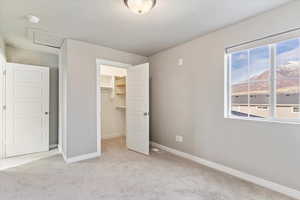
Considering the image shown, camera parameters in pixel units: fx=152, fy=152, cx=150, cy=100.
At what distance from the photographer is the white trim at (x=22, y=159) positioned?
271cm

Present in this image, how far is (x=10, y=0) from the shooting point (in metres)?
1.81

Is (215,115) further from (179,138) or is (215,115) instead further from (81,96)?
(81,96)

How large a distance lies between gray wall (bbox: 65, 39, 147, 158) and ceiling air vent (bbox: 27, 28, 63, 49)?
10.3 inches

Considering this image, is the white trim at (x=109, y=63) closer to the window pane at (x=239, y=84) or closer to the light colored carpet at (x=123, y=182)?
the light colored carpet at (x=123, y=182)

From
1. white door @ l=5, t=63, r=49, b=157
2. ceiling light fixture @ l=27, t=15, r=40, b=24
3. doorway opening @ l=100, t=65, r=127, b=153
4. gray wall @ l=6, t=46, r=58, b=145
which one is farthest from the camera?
doorway opening @ l=100, t=65, r=127, b=153

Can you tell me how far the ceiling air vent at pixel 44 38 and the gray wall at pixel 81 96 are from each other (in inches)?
10.3

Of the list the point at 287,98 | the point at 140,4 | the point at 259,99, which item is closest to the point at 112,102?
the point at 140,4

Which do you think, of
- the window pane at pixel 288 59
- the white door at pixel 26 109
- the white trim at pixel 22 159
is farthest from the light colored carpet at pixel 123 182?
the window pane at pixel 288 59

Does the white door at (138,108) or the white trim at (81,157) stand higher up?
the white door at (138,108)

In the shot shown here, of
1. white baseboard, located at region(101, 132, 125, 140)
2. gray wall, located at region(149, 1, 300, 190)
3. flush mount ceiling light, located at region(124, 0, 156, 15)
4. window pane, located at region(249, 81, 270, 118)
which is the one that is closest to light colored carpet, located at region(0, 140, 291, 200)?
gray wall, located at region(149, 1, 300, 190)

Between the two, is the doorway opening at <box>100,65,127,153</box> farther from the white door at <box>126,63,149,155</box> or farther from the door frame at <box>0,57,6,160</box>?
the door frame at <box>0,57,6,160</box>

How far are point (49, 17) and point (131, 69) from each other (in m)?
1.86

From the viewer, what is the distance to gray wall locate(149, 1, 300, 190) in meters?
1.92

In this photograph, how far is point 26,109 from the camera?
10.8 ft
